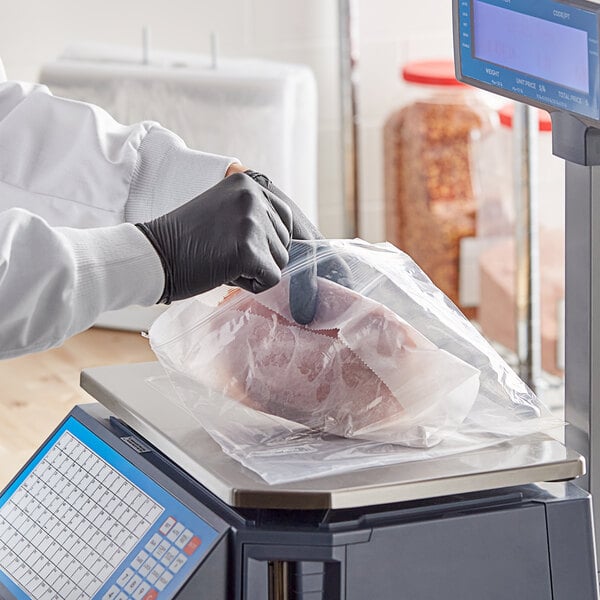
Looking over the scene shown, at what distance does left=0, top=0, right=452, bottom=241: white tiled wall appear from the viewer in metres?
2.51

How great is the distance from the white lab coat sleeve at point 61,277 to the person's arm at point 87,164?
0.64 feet

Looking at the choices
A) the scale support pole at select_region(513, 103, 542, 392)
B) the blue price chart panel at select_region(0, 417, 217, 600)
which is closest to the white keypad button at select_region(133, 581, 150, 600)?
the blue price chart panel at select_region(0, 417, 217, 600)

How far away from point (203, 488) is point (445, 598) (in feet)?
0.52

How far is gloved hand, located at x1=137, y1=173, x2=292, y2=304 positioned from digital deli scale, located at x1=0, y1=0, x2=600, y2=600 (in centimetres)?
11

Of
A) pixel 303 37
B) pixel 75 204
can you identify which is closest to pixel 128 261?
pixel 75 204

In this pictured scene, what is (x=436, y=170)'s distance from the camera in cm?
247

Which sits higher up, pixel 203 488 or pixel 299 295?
pixel 299 295

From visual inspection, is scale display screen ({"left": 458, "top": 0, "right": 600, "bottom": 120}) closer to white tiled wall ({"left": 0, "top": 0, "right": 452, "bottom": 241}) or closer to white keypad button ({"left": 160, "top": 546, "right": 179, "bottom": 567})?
white keypad button ({"left": 160, "top": 546, "right": 179, "bottom": 567})

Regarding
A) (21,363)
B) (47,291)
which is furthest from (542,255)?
(47,291)

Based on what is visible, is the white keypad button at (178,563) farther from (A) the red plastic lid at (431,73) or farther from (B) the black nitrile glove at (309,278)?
(A) the red plastic lid at (431,73)

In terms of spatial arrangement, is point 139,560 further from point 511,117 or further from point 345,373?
point 511,117

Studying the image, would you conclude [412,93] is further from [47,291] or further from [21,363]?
[47,291]

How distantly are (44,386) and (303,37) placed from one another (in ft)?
4.35

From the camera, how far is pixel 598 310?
2.72 feet
